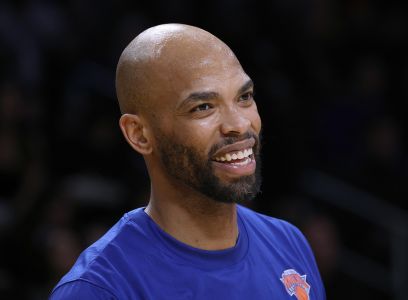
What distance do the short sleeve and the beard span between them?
15.8 inches

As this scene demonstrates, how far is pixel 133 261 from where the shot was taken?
227cm

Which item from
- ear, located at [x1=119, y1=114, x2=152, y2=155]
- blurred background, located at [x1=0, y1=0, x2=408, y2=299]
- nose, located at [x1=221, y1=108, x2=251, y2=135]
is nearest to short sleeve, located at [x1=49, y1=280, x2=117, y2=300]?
ear, located at [x1=119, y1=114, x2=152, y2=155]

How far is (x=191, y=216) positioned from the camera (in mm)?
2379

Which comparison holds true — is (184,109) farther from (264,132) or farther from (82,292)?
(264,132)

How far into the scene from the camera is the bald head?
2.28m

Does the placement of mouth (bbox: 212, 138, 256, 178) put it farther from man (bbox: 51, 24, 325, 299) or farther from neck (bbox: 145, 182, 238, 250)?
neck (bbox: 145, 182, 238, 250)

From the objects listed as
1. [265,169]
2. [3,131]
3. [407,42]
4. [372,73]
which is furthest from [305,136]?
[3,131]

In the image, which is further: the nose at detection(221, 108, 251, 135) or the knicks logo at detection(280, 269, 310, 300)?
the knicks logo at detection(280, 269, 310, 300)

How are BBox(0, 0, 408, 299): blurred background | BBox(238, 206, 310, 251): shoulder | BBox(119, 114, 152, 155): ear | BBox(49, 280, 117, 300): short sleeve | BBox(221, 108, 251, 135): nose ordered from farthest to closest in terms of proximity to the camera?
BBox(0, 0, 408, 299): blurred background < BBox(238, 206, 310, 251): shoulder < BBox(119, 114, 152, 155): ear < BBox(221, 108, 251, 135): nose < BBox(49, 280, 117, 300): short sleeve

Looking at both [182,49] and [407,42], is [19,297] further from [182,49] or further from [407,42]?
[407,42]

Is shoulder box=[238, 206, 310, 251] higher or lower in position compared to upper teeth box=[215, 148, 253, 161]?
lower

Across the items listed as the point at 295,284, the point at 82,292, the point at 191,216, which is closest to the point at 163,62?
the point at 191,216

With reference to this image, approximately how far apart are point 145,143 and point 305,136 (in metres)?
4.48

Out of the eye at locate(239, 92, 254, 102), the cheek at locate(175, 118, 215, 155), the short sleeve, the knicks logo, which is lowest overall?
the knicks logo
